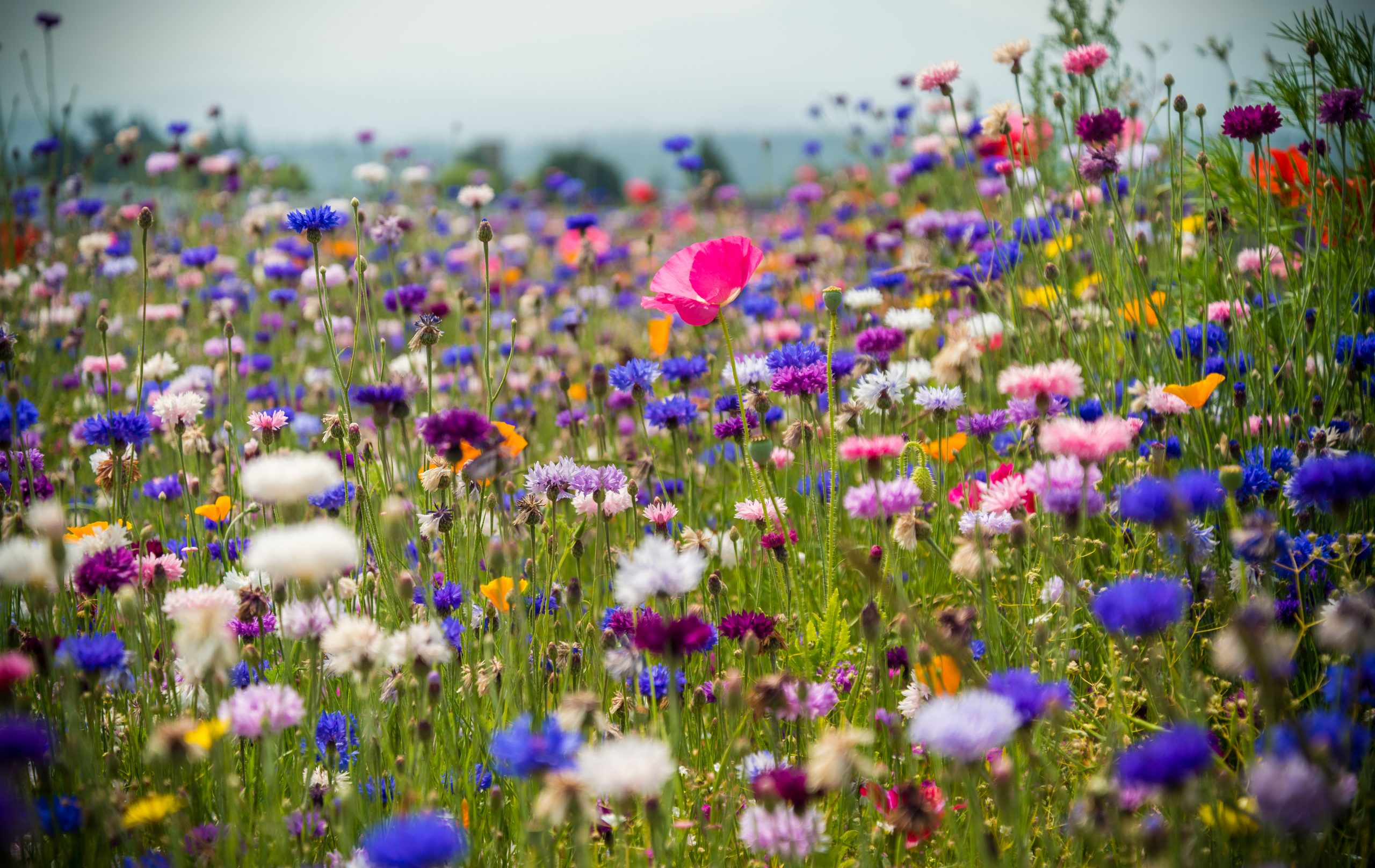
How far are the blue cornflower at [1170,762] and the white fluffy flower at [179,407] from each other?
2.08 meters

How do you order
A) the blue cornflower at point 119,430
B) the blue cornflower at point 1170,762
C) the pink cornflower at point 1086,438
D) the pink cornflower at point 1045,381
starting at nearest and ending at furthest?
1. the blue cornflower at point 1170,762
2. the pink cornflower at point 1086,438
3. the pink cornflower at point 1045,381
4. the blue cornflower at point 119,430

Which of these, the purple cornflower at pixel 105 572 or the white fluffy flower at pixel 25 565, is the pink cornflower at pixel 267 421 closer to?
the purple cornflower at pixel 105 572

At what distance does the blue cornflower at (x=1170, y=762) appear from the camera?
0.91 meters

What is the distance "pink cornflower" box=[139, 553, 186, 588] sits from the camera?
5.24ft

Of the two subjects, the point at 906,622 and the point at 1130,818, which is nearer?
the point at 1130,818

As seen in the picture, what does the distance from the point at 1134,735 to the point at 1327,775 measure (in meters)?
0.81

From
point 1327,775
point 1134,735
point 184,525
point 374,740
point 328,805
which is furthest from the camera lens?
point 184,525

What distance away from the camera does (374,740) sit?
1473mm

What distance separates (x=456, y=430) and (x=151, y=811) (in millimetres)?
646

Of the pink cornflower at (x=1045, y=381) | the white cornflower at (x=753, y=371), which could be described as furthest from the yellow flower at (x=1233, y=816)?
the white cornflower at (x=753, y=371)

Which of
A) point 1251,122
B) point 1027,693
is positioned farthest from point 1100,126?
point 1027,693

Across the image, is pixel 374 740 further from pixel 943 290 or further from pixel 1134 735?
pixel 943 290

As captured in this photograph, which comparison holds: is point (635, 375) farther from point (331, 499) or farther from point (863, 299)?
point (863, 299)

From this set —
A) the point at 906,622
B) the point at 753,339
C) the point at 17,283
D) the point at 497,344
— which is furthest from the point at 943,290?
the point at 17,283
